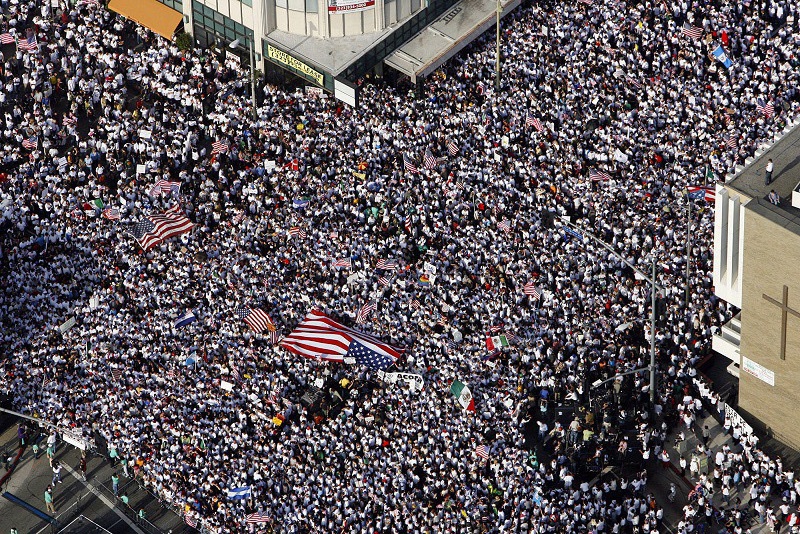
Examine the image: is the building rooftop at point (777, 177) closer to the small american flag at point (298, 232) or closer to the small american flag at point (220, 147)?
the small american flag at point (298, 232)

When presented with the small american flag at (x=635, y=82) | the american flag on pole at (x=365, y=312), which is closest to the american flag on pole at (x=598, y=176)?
the small american flag at (x=635, y=82)

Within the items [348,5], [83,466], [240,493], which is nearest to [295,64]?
[348,5]

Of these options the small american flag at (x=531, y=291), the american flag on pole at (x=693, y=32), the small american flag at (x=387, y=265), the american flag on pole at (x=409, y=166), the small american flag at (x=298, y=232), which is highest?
the american flag on pole at (x=693, y=32)

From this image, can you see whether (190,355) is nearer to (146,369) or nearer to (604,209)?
(146,369)

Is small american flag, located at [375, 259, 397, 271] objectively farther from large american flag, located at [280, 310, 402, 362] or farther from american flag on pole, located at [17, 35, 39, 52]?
american flag on pole, located at [17, 35, 39, 52]

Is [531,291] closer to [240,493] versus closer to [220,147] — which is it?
[240,493]
